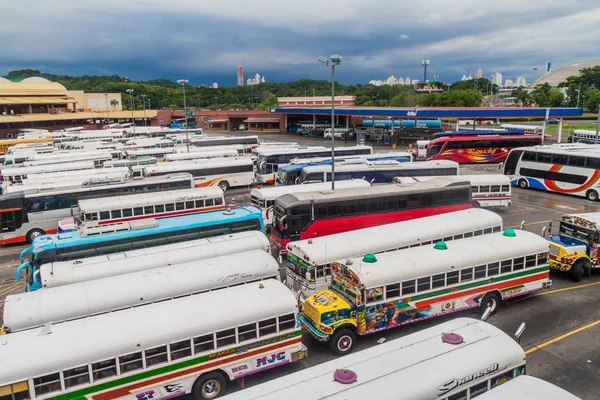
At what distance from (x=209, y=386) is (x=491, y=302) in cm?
1045

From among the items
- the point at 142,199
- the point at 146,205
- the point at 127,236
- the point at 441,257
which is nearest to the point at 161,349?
the point at 127,236

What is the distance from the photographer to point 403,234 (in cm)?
1834

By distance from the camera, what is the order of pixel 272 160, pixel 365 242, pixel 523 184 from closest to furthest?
pixel 365 242 → pixel 523 184 → pixel 272 160

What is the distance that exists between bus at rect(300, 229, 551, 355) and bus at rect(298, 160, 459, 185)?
53.6 feet

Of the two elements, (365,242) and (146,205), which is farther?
(146,205)

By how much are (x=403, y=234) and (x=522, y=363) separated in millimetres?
8701

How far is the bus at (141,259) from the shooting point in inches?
594

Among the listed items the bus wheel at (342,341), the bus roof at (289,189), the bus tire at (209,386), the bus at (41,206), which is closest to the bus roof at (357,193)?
the bus roof at (289,189)

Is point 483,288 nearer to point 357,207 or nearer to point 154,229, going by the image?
point 357,207

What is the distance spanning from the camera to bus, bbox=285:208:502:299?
635 inches

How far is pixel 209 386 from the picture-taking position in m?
11.9

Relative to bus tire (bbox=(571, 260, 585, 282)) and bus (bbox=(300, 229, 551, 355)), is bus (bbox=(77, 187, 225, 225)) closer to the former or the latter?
bus (bbox=(300, 229, 551, 355))

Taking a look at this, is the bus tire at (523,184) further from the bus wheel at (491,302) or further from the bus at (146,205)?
the bus at (146,205)

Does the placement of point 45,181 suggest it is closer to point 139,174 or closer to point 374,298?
point 139,174
